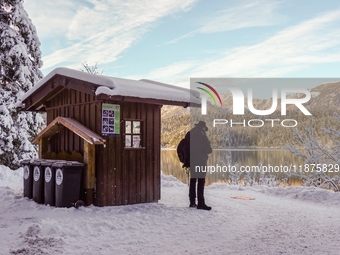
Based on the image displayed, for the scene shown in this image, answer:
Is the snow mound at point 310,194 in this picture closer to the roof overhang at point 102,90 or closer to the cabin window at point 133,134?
the roof overhang at point 102,90

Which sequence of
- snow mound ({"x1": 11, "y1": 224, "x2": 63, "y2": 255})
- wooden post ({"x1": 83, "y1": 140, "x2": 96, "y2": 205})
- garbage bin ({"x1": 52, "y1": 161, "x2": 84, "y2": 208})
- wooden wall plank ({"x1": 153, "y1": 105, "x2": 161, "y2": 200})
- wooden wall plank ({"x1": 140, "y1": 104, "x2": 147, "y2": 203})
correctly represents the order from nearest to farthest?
snow mound ({"x1": 11, "y1": 224, "x2": 63, "y2": 255}) → garbage bin ({"x1": 52, "y1": 161, "x2": 84, "y2": 208}) → wooden post ({"x1": 83, "y1": 140, "x2": 96, "y2": 205}) → wooden wall plank ({"x1": 140, "y1": 104, "x2": 147, "y2": 203}) → wooden wall plank ({"x1": 153, "y1": 105, "x2": 161, "y2": 200})

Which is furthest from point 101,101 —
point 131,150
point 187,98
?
point 187,98

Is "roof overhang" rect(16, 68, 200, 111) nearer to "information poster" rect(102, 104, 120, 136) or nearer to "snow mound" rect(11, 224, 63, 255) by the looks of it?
"information poster" rect(102, 104, 120, 136)

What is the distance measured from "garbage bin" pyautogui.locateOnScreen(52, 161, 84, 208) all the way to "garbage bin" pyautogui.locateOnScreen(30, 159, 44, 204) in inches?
34.1

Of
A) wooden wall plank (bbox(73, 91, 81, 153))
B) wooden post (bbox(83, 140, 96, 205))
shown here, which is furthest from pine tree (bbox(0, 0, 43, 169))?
wooden post (bbox(83, 140, 96, 205))

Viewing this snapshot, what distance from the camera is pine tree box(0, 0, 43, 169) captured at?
17031mm

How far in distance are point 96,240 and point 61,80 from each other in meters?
5.11

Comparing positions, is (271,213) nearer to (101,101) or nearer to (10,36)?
(101,101)

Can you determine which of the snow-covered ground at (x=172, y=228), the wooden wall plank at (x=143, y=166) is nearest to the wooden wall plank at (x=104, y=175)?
the snow-covered ground at (x=172, y=228)

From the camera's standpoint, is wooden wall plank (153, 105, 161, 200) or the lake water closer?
wooden wall plank (153, 105, 161, 200)

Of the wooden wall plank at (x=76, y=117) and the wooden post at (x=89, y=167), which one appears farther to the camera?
the wooden wall plank at (x=76, y=117)

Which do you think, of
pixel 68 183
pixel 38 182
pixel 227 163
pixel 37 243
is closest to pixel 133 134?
pixel 68 183

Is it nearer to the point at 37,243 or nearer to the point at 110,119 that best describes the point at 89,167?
the point at 110,119

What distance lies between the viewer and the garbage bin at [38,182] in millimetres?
9195
